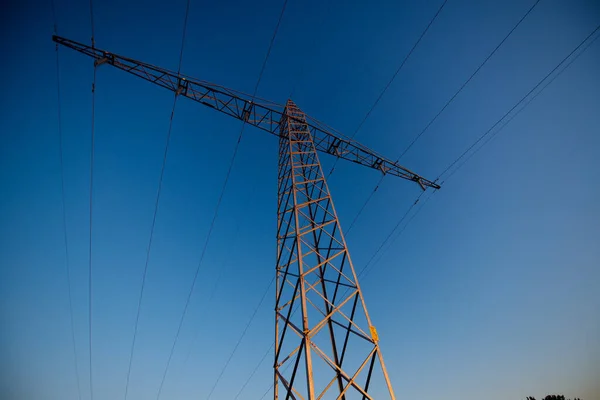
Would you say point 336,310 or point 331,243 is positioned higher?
point 331,243

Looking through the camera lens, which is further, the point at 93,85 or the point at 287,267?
the point at 93,85

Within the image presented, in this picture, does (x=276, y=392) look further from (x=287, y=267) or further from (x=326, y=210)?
(x=326, y=210)

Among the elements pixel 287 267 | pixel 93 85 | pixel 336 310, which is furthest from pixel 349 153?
pixel 93 85

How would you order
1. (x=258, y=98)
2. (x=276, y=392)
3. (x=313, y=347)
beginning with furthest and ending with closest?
1. (x=258, y=98)
2. (x=276, y=392)
3. (x=313, y=347)

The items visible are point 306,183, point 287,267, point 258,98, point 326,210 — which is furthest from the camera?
point 258,98

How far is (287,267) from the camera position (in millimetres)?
6414

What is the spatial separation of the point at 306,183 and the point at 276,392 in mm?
5867

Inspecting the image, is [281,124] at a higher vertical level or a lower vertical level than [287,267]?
higher

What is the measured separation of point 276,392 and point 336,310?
211 centimetres

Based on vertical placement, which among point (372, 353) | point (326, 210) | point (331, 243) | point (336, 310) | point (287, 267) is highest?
point (326, 210)

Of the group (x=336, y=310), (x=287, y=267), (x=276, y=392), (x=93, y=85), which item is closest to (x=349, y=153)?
(x=287, y=267)

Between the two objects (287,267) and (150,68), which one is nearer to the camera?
(287,267)

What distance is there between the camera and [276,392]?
5.00 m

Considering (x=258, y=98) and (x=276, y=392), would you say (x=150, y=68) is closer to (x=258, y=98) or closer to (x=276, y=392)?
(x=258, y=98)
